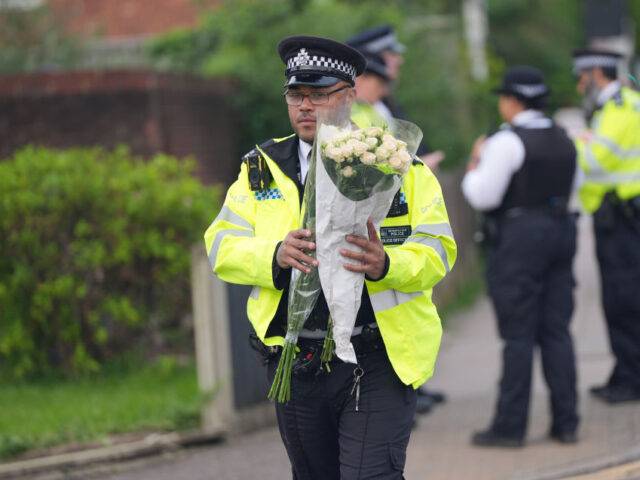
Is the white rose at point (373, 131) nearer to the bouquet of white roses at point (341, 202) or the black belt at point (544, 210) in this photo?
the bouquet of white roses at point (341, 202)

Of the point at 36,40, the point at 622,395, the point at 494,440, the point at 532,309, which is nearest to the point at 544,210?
the point at 532,309

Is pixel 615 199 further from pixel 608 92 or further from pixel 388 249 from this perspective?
pixel 388 249

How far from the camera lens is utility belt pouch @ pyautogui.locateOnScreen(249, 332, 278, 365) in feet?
11.4

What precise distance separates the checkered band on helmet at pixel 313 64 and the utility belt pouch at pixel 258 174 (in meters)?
0.34

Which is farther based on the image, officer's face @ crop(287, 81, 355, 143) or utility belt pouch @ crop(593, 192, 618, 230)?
utility belt pouch @ crop(593, 192, 618, 230)

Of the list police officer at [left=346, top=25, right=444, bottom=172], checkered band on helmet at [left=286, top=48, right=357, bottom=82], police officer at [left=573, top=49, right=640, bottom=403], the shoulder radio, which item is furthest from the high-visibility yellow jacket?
the shoulder radio

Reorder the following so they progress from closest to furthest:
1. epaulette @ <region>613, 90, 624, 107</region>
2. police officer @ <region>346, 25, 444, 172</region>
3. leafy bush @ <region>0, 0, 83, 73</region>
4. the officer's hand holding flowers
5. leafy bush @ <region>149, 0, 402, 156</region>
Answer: the officer's hand holding flowers, police officer @ <region>346, 25, 444, 172</region>, epaulette @ <region>613, 90, 624, 107</region>, leafy bush @ <region>149, 0, 402, 156</region>, leafy bush @ <region>0, 0, 83, 73</region>

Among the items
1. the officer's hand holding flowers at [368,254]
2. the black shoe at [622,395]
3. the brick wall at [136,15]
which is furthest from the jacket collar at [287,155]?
the brick wall at [136,15]

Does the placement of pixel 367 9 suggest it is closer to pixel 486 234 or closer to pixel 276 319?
pixel 486 234

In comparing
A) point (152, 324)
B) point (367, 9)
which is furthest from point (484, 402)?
point (367, 9)

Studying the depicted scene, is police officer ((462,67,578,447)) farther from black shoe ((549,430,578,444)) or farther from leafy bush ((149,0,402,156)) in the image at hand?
leafy bush ((149,0,402,156))

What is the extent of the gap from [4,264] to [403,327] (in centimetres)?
428

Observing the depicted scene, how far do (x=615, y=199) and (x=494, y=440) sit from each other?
76.0 inches

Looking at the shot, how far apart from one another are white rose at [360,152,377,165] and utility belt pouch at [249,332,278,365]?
2.71ft
